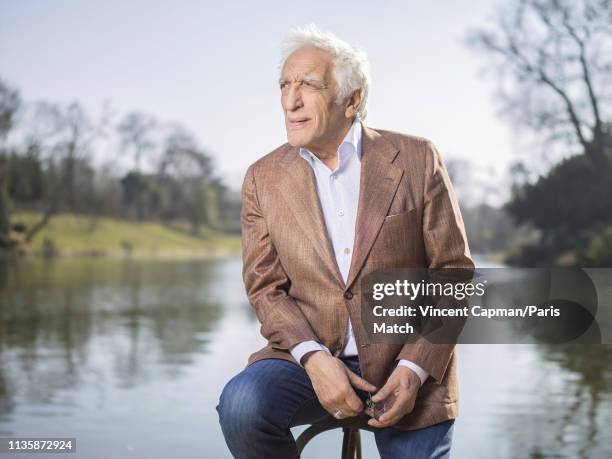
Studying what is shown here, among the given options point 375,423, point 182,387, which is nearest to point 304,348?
point 375,423

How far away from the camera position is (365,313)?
204cm

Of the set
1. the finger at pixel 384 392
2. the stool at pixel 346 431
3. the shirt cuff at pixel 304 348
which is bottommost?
the stool at pixel 346 431

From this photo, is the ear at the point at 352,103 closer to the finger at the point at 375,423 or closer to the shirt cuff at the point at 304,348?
the shirt cuff at the point at 304,348

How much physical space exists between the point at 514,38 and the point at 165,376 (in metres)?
16.4

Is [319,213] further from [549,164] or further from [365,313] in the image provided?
[549,164]

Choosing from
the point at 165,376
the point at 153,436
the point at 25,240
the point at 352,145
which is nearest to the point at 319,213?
the point at 352,145

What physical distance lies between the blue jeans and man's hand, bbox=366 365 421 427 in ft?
0.30

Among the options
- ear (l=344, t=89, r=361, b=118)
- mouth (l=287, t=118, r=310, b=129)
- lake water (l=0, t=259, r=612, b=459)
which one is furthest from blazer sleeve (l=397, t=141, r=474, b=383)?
lake water (l=0, t=259, r=612, b=459)

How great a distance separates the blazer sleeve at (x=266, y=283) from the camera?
2066 millimetres

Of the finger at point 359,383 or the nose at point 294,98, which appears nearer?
the finger at point 359,383

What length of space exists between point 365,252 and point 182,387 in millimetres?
3409

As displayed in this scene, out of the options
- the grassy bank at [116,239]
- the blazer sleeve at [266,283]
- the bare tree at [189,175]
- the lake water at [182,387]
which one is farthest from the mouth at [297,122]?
the bare tree at [189,175]

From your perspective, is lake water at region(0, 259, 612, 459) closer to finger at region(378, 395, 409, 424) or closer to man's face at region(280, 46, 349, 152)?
finger at region(378, 395, 409, 424)

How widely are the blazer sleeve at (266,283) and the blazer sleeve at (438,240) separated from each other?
280mm
